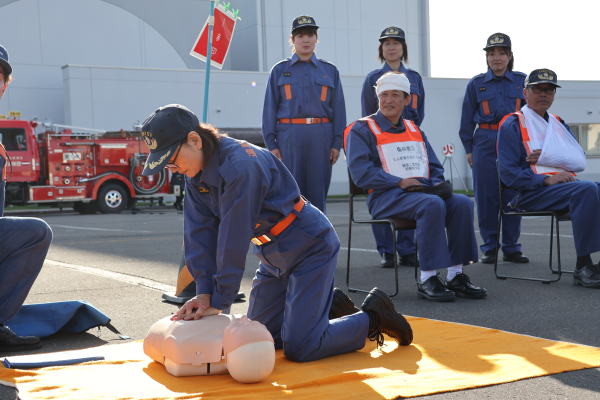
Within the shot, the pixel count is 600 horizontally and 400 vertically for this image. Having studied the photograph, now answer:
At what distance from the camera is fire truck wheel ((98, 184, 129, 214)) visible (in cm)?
2016

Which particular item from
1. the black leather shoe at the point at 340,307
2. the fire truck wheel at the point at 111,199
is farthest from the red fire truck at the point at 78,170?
the black leather shoe at the point at 340,307

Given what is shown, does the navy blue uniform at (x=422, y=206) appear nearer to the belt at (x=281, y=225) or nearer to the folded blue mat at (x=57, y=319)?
the belt at (x=281, y=225)

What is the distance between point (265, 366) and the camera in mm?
2930

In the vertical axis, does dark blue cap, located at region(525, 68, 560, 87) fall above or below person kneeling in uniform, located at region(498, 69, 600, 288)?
above

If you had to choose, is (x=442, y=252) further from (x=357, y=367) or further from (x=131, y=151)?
(x=131, y=151)

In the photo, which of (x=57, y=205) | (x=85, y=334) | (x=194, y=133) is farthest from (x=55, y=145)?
(x=194, y=133)

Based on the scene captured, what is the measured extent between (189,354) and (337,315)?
1.00m

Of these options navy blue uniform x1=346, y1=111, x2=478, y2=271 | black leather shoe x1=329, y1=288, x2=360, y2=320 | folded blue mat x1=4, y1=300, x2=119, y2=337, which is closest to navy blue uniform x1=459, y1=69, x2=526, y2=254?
navy blue uniform x1=346, y1=111, x2=478, y2=271

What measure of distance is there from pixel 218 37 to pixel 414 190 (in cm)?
240

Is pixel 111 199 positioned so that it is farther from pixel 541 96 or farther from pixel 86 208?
pixel 541 96

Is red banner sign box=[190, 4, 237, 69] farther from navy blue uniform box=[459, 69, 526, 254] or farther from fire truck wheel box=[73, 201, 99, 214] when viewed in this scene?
→ fire truck wheel box=[73, 201, 99, 214]

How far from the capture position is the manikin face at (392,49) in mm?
6719

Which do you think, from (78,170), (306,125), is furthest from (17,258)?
(78,170)

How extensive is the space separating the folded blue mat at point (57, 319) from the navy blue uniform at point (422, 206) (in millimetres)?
2208
